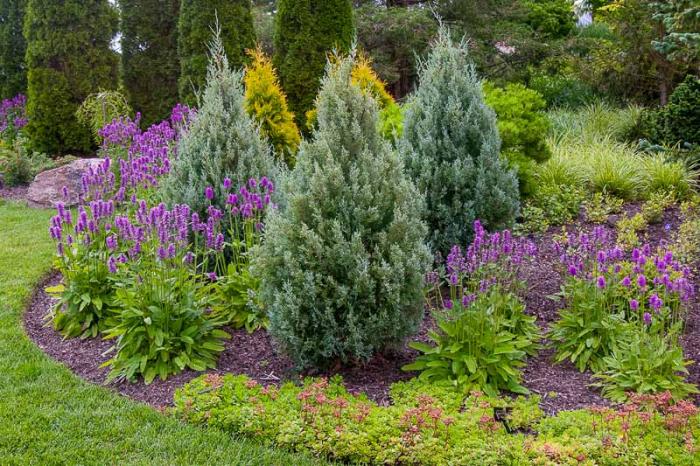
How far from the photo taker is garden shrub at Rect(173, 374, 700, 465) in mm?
3113

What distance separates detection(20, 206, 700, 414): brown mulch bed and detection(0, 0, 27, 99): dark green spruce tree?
11.0m

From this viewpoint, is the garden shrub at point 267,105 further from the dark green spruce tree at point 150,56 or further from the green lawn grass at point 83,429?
the dark green spruce tree at point 150,56

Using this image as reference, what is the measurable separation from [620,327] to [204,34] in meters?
8.52

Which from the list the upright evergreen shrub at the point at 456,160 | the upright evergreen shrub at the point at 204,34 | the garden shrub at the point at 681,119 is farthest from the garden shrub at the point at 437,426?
the upright evergreen shrub at the point at 204,34

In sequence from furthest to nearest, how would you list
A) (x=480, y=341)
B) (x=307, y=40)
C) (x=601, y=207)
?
(x=307, y=40) < (x=601, y=207) < (x=480, y=341)

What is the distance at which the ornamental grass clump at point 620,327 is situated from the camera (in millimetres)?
3803

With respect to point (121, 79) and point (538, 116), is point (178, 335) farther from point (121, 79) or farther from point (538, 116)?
point (121, 79)

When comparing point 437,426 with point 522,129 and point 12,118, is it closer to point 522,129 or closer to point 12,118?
point 522,129

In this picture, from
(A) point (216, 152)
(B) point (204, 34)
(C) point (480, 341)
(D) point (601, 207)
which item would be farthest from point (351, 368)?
(B) point (204, 34)

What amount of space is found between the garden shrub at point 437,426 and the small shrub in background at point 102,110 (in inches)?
279

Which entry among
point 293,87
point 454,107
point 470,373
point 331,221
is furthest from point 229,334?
Answer: point 293,87

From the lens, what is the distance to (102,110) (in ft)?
32.8

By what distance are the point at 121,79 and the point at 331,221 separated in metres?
9.94

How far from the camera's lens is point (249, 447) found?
3.34 meters
